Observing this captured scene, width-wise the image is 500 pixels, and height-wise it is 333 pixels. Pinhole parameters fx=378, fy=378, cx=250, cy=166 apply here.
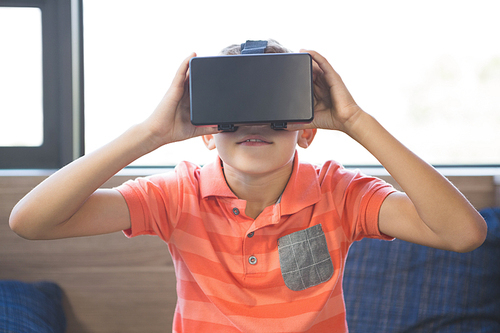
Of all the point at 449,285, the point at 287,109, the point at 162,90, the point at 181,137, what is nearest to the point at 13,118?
the point at 162,90

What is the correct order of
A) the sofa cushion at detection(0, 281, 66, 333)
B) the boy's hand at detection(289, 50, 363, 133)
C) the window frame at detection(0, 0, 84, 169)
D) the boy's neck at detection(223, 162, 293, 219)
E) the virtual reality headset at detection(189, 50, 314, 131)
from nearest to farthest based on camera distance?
the virtual reality headset at detection(189, 50, 314, 131)
the boy's hand at detection(289, 50, 363, 133)
the boy's neck at detection(223, 162, 293, 219)
the sofa cushion at detection(0, 281, 66, 333)
the window frame at detection(0, 0, 84, 169)

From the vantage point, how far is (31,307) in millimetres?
1095

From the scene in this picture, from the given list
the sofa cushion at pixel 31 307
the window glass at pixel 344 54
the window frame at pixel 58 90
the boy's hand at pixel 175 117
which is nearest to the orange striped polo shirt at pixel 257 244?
the boy's hand at pixel 175 117

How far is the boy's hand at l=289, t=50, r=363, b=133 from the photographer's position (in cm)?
71

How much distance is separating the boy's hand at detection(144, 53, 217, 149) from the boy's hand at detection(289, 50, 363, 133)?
0.21 m

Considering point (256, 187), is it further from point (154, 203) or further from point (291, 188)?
point (154, 203)

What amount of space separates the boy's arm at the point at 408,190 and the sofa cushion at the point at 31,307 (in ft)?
3.11

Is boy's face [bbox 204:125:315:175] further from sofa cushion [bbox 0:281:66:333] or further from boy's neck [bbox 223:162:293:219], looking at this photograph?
sofa cushion [bbox 0:281:66:333]

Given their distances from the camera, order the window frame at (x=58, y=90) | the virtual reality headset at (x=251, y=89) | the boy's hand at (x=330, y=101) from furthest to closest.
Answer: the window frame at (x=58, y=90) → the boy's hand at (x=330, y=101) → the virtual reality headset at (x=251, y=89)

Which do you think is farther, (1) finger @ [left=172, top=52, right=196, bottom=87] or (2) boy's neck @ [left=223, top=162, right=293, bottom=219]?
(2) boy's neck @ [left=223, top=162, right=293, bottom=219]

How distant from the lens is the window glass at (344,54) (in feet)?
4.56

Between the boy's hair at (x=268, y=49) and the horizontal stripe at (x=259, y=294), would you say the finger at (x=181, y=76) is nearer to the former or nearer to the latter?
the boy's hair at (x=268, y=49)

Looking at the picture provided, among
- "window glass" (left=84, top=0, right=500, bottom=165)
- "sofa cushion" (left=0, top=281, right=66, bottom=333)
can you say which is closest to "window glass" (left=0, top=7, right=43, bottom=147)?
"window glass" (left=84, top=0, right=500, bottom=165)

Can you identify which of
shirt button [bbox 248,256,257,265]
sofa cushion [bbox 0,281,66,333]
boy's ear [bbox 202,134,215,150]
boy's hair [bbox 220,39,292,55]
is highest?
boy's hair [bbox 220,39,292,55]
